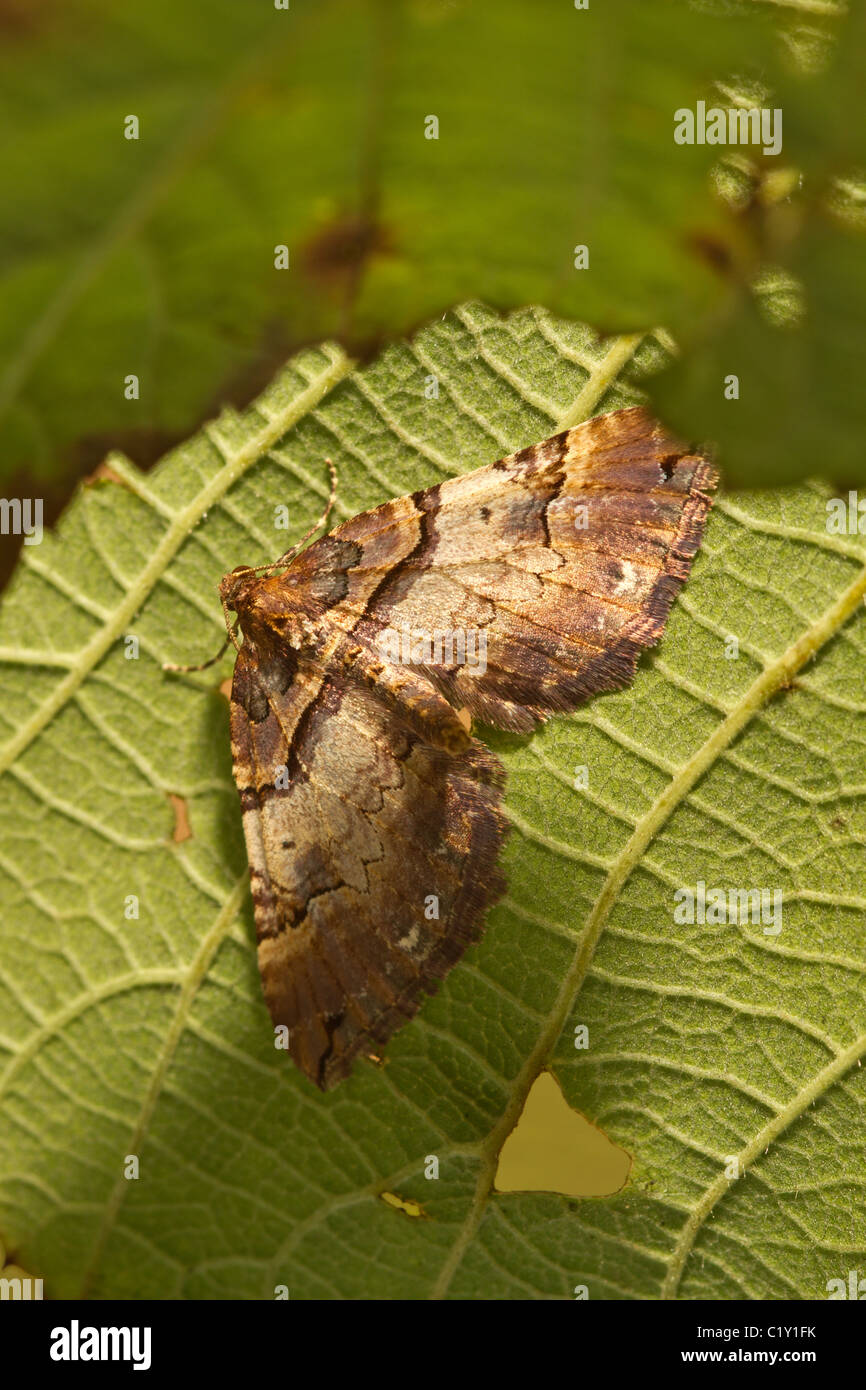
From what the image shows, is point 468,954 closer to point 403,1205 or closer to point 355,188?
point 403,1205

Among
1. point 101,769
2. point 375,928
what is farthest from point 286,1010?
point 101,769

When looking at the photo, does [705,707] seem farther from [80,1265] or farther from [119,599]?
[80,1265]

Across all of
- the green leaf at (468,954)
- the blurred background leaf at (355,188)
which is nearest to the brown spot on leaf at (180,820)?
the green leaf at (468,954)

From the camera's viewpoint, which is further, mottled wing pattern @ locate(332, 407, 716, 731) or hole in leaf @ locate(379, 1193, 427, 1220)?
hole in leaf @ locate(379, 1193, 427, 1220)

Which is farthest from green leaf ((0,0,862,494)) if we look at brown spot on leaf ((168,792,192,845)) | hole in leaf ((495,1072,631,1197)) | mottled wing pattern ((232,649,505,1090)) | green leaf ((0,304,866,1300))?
hole in leaf ((495,1072,631,1197))

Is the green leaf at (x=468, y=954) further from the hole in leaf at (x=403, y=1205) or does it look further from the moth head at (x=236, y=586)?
the moth head at (x=236, y=586)

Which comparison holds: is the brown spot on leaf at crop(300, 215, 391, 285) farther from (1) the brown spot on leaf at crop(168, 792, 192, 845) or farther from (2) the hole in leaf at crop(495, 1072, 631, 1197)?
(2) the hole in leaf at crop(495, 1072, 631, 1197)
